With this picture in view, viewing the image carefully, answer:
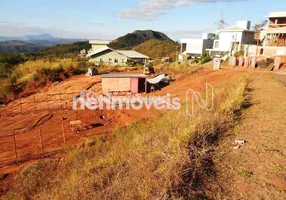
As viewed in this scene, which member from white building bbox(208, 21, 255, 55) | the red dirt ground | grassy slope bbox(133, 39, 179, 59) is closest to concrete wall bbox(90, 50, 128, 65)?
white building bbox(208, 21, 255, 55)

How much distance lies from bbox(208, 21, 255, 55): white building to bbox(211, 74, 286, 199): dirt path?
86.0 feet

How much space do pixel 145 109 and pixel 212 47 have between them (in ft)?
93.2

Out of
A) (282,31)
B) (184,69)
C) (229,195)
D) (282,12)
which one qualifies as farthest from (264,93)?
(282,12)

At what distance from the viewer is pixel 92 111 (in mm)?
13164

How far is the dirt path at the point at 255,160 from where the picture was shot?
3.48 m

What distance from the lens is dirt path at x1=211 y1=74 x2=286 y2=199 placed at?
11.4ft

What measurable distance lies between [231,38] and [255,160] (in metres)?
31.8

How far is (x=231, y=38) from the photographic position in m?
32.5

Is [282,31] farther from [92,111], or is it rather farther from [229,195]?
[229,195]

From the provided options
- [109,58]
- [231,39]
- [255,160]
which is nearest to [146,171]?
[255,160]

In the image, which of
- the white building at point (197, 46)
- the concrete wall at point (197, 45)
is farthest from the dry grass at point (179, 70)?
the concrete wall at point (197, 45)

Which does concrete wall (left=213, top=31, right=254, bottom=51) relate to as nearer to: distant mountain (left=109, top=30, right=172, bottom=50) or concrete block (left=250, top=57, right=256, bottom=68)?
concrete block (left=250, top=57, right=256, bottom=68)

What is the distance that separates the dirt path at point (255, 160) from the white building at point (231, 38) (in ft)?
86.0

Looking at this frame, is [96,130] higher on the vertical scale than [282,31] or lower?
lower
